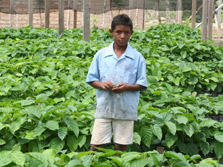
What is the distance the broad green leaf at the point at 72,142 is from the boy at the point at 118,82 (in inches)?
23.1

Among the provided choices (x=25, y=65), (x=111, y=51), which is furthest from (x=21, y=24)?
(x=111, y=51)

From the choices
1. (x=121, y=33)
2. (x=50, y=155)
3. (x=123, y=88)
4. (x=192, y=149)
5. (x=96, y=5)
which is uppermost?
(x=96, y=5)

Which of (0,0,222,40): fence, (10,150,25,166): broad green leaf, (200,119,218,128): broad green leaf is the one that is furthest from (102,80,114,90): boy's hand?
(0,0,222,40): fence

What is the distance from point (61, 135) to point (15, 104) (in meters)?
0.87

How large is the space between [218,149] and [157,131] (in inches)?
27.0

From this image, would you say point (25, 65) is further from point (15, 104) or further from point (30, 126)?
point (30, 126)

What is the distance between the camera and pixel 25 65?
601 cm

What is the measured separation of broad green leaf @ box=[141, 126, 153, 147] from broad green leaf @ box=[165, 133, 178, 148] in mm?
191

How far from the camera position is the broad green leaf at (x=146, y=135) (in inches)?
145

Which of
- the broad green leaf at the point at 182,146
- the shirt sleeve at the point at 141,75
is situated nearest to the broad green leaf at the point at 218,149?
the broad green leaf at the point at 182,146

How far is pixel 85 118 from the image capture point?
12.8ft

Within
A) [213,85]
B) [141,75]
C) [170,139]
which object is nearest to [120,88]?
→ [141,75]

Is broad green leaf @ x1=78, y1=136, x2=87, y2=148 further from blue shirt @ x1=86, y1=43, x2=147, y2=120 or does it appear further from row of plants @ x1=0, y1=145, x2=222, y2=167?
row of plants @ x1=0, y1=145, x2=222, y2=167

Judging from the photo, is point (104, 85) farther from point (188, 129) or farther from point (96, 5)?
point (96, 5)
